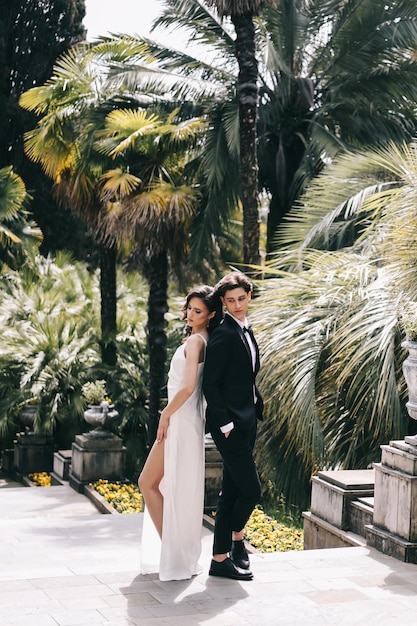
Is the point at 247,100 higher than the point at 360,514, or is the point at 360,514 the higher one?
the point at 247,100

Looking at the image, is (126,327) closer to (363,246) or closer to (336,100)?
(336,100)

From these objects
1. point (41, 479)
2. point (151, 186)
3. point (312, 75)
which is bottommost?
point (41, 479)

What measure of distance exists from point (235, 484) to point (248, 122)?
777 centimetres

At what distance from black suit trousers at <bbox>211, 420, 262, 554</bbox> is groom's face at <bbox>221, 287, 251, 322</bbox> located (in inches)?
27.2

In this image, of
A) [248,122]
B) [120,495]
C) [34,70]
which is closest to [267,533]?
[120,495]

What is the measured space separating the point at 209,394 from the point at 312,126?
419 inches

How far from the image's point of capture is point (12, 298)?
19.5 meters

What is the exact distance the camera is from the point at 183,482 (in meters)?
5.89

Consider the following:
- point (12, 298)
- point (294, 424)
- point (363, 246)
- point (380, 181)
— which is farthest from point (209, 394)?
point (12, 298)

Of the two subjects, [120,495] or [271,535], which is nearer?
[271,535]

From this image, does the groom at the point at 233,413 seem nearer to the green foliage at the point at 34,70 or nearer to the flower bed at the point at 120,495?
the flower bed at the point at 120,495

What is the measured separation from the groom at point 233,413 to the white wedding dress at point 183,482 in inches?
4.7

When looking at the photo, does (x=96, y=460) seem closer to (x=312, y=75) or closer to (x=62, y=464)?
(x=62, y=464)

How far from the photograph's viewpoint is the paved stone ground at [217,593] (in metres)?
5.09
